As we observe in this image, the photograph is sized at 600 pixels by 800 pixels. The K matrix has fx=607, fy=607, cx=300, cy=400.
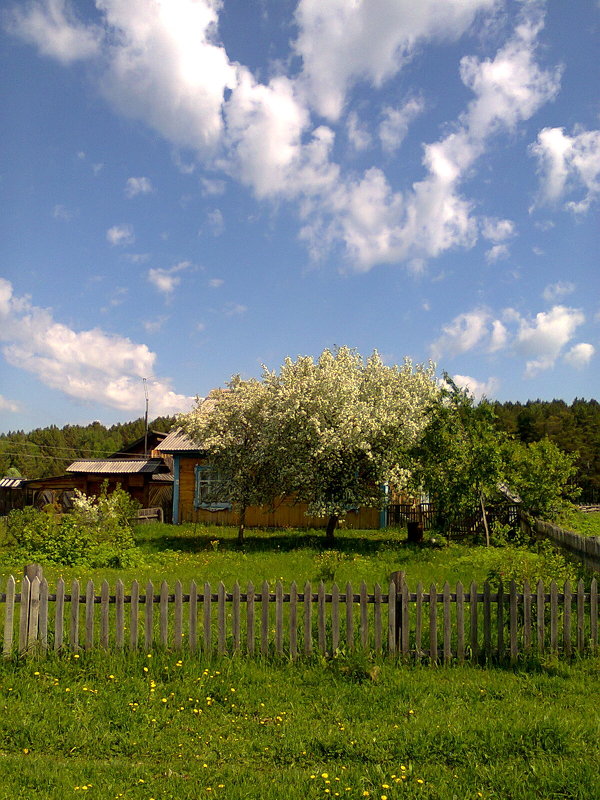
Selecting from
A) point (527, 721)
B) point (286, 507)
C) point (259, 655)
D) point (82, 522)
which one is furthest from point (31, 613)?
point (286, 507)

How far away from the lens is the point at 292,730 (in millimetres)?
→ 5520

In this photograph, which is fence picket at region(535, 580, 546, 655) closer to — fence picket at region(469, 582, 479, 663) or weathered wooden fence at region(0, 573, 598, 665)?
weathered wooden fence at region(0, 573, 598, 665)

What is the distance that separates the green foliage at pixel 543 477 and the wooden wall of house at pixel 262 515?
27.2 ft

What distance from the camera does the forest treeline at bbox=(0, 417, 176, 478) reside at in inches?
4547

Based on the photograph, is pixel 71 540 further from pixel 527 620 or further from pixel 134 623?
pixel 527 620

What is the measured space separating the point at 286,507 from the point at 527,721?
20968 millimetres

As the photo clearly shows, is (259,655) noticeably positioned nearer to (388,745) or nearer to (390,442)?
(388,745)

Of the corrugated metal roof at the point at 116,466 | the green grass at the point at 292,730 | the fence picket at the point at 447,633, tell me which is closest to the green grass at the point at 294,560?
the fence picket at the point at 447,633

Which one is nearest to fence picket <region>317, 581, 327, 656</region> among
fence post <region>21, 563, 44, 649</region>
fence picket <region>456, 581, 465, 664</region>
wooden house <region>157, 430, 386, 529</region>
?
fence picket <region>456, 581, 465, 664</region>

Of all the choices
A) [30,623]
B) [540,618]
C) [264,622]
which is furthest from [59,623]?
[540,618]

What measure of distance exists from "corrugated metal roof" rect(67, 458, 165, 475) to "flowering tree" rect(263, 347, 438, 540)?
1491cm

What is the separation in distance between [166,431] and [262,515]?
8931 centimetres

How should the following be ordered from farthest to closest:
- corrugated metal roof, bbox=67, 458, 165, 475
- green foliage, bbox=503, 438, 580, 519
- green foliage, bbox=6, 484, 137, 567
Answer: corrugated metal roof, bbox=67, 458, 165, 475, green foliage, bbox=503, 438, 580, 519, green foliage, bbox=6, 484, 137, 567

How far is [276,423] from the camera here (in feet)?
64.6
